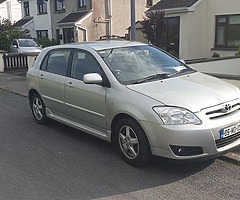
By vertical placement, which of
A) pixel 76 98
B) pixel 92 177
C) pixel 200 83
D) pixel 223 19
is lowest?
pixel 92 177

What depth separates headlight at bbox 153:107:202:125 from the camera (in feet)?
11.8

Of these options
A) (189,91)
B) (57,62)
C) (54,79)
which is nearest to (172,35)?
(57,62)

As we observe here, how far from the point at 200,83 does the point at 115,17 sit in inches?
940

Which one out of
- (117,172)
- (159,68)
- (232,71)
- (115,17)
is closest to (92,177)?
(117,172)

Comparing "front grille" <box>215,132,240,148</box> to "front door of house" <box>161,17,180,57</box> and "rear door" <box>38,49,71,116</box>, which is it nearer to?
"rear door" <box>38,49,71,116</box>

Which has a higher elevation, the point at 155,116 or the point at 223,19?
the point at 223,19

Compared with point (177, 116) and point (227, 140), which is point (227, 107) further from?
point (177, 116)

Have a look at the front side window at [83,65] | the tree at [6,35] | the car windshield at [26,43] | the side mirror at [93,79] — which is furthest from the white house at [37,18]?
the side mirror at [93,79]

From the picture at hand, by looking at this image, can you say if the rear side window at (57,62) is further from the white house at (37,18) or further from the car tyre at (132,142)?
the white house at (37,18)

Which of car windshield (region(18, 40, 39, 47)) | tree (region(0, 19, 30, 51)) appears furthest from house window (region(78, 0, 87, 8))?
car windshield (region(18, 40, 39, 47))

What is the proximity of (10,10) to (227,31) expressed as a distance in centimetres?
3089

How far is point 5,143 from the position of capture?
522cm

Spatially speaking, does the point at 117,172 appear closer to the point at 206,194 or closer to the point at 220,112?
the point at 206,194

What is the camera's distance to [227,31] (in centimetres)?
1655
